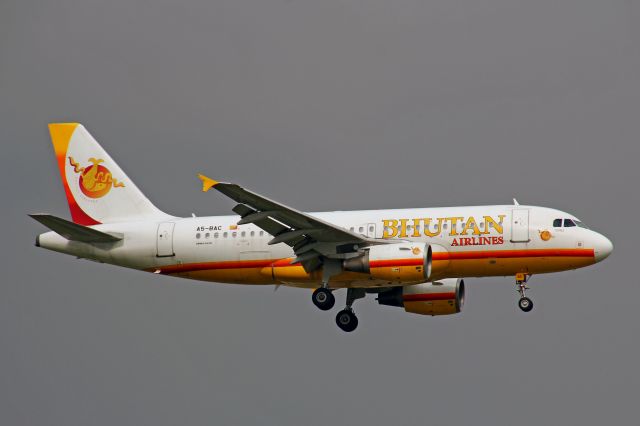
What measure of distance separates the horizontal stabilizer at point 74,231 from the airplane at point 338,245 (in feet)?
0.17

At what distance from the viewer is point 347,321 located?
55312 millimetres

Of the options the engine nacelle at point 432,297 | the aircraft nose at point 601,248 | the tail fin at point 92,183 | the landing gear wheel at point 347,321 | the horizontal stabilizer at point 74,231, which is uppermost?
the tail fin at point 92,183

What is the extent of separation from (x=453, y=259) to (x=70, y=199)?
57.9 feet

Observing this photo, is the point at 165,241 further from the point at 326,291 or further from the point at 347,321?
the point at 347,321

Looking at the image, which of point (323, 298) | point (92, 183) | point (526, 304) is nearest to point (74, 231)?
point (92, 183)

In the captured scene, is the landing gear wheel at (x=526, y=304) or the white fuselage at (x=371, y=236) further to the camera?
the landing gear wheel at (x=526, y=304)

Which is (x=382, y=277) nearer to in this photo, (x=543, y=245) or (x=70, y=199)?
(x=543, y=245)

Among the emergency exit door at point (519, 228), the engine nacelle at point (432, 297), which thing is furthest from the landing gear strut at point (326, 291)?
the emergency exit door at point (519, 228)

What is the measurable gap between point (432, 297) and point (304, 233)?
7979 millimetres

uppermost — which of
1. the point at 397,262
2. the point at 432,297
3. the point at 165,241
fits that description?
the point at 165,241

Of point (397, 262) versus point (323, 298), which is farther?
point (323, 298)

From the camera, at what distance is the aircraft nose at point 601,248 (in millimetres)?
52062

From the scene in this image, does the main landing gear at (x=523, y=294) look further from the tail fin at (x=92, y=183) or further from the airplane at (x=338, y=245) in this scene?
the tail fin at (x=92, y=183)

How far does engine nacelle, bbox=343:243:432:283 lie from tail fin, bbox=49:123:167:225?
34.9 ft
